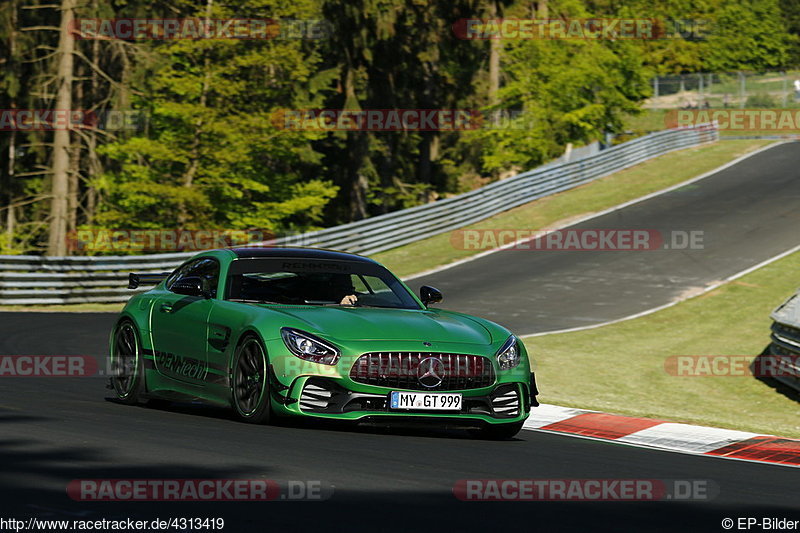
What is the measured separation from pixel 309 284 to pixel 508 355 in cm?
180

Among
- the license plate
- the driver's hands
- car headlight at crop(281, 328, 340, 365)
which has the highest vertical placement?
the driver's hands

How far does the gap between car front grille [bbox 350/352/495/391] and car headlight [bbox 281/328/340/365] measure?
191mm

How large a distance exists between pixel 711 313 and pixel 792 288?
8.64 ft

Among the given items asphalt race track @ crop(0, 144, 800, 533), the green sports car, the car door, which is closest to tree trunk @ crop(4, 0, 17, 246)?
asphalt race track @ crop(0, 144, 800, 533)

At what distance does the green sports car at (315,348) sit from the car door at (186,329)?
1 cm

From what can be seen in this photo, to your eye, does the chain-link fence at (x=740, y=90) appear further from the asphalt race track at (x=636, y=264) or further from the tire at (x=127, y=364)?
the tire at (x=127, y=364)

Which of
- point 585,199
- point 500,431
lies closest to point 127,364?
point 500,431

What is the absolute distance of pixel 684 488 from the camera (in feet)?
24.2

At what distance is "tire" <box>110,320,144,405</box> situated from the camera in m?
10.8

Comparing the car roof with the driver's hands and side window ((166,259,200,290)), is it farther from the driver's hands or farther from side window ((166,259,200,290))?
side window ((166,259,200,290))

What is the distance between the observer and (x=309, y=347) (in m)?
8.96

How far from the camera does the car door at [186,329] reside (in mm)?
10016

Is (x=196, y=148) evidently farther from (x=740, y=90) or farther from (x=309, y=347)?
(x=309, y=347)

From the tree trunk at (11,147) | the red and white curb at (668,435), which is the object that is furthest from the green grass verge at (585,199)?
the tree trunk at (11,147)
